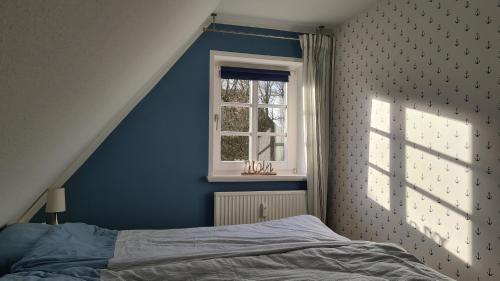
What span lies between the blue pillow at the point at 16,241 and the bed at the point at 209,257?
0.04 metres

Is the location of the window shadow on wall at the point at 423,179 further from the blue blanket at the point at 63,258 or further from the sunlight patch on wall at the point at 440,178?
the blue blanket at the point at 63,258

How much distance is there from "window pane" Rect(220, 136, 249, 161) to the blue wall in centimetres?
30

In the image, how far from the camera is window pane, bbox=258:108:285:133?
3492mm

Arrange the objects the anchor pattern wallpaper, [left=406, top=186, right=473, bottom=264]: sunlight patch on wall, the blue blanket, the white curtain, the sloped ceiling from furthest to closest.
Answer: the white curtain < [left=406, top=186, right=473, bottom=264]: sunlight patch on wall < the anchor pattern wallpaper < the blue blanket < the sloped ceiling

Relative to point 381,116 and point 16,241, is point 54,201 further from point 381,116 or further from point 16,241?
point 381,116

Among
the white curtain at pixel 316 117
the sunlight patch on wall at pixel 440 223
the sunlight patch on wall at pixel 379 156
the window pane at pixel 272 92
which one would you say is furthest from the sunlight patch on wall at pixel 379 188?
the window pane at pixel 272 92

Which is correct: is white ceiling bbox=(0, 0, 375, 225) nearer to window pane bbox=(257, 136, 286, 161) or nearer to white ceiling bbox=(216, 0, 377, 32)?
white ceiling bbox=(216, 0, 377, 32)

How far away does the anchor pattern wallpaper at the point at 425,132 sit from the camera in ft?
6.12

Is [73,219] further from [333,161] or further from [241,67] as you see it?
[333,161]

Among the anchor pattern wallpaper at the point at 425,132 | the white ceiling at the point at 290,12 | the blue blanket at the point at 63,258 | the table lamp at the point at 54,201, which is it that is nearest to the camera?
the blue blanket at the point at 63,258

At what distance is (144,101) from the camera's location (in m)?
2.99

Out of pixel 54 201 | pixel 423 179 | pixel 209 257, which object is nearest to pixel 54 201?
pixel 54 201

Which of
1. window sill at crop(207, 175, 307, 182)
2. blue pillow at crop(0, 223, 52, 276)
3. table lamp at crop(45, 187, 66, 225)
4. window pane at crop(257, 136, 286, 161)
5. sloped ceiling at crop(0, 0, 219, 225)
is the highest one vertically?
sloped ceiling at crop(0, 0, 219, 225)

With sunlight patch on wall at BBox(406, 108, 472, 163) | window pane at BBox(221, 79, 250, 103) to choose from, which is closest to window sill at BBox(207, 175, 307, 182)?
window pane at BBox(221, 79, 250, 103)
